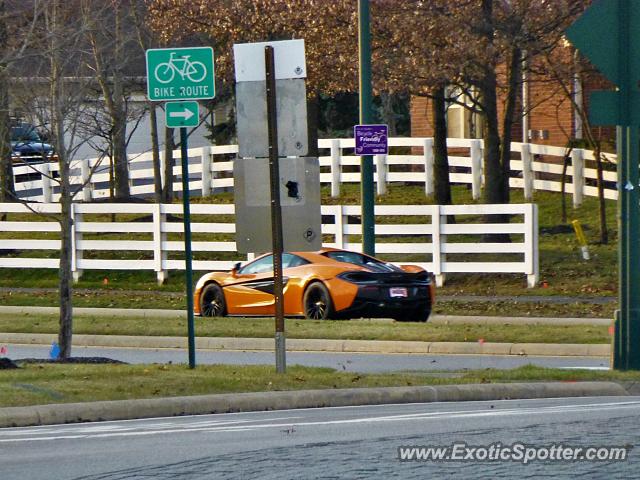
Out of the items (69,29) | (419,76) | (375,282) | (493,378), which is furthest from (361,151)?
(493,378)

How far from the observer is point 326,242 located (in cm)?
3056

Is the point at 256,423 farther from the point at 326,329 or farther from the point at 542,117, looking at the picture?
the point at 542,117

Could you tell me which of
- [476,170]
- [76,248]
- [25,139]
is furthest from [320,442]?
[476,170]

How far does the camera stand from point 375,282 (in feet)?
68.7

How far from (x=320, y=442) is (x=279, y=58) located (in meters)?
5.25

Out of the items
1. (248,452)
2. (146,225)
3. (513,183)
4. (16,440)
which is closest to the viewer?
(248,452)

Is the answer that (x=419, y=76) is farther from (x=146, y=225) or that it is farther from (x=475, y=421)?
(x=475, y=421)

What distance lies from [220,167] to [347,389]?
83.1 feet

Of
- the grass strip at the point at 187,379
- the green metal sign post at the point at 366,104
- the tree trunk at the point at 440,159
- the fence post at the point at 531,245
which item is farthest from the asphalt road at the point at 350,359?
the tree trunk at the point at 440,159

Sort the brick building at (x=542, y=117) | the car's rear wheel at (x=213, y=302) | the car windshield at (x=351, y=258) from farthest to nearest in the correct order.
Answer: the brick building at (x=542, y=117) → the car's rear wheel at (x=213, y=302) → the car windshield at (x=351, y=258)

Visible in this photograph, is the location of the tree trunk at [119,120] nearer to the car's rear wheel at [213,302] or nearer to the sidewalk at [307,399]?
the car's rear wheel at [213,302]

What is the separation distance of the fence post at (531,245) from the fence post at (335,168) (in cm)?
1099

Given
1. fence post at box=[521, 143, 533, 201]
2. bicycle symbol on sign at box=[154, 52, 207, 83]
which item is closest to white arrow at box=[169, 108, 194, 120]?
bicycle symbol on sign at box=[154, 52, 207, 83]

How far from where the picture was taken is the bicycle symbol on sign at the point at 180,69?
14203 mm
